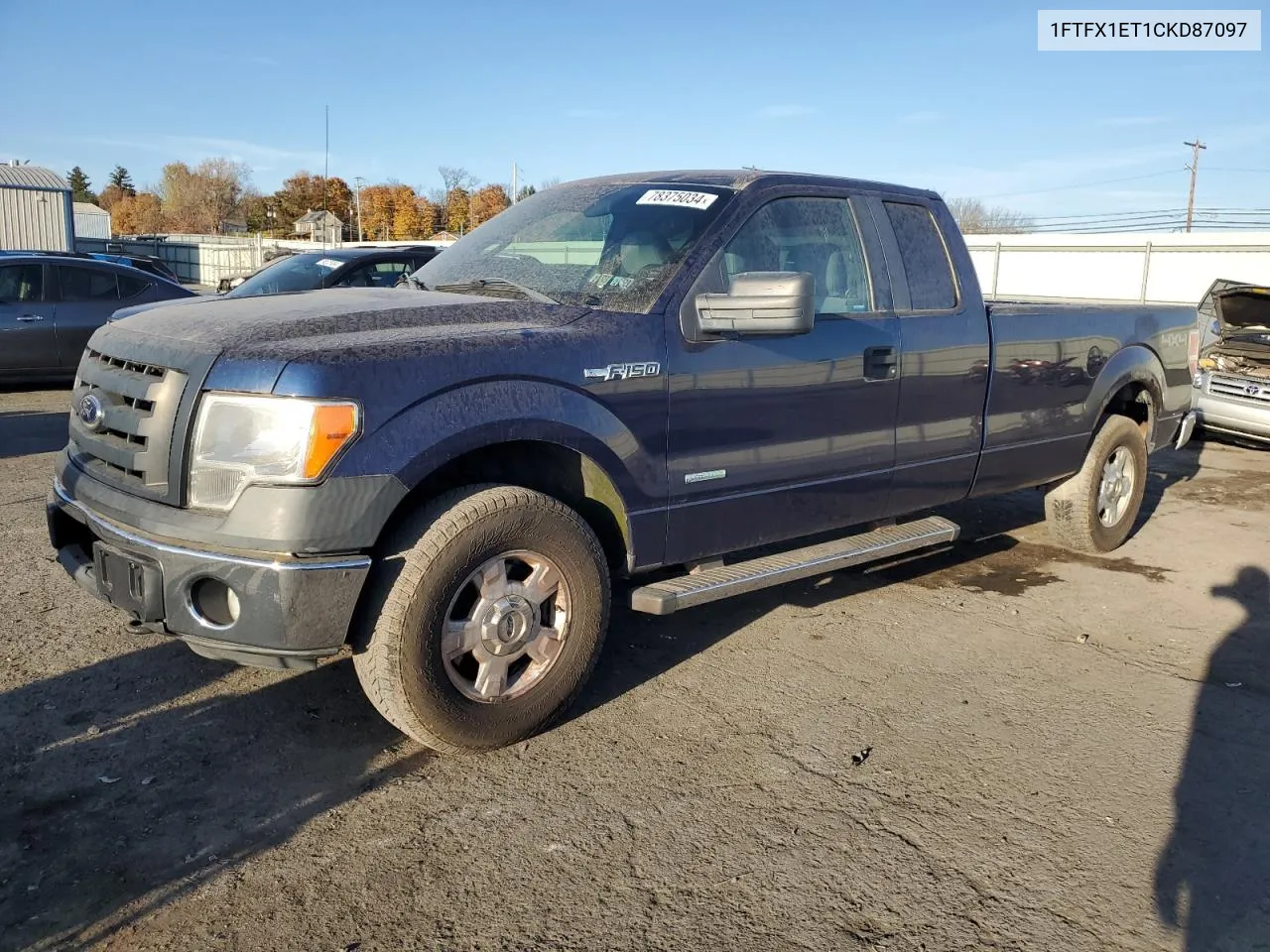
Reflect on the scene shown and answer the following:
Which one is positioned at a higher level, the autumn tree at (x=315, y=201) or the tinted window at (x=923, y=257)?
the autumn tree at (x=315, y=201)

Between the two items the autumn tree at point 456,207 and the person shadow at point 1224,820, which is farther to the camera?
the autumn tree at point 456,207

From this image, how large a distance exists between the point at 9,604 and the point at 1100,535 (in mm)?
5844

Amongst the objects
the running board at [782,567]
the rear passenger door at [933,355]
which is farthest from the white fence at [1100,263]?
the running board at [782,567]

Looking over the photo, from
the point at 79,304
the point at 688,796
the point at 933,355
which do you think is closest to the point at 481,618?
the point at 688,796

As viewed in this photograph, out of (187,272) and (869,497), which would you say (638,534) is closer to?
(869,497)

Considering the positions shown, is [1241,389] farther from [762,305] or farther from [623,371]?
[623,371]

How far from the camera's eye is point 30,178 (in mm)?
31953

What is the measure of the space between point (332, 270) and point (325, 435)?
7994 mm

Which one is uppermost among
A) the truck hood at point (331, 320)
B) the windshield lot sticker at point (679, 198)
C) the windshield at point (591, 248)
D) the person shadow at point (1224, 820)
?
the windshield lot sticker at point (679, 198)

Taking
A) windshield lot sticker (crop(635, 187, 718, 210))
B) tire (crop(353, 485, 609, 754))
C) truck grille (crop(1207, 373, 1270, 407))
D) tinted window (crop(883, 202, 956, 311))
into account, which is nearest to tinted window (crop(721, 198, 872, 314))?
windshield lot sticker (crop(635, 187, 718, 210))

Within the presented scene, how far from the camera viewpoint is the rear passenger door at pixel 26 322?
10477mm

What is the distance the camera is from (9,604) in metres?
4.71

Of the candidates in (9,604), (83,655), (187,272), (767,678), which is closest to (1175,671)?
(767,678)

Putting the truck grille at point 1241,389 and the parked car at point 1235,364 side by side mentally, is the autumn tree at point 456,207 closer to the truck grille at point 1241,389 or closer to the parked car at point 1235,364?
the parked car at point 1235,364
